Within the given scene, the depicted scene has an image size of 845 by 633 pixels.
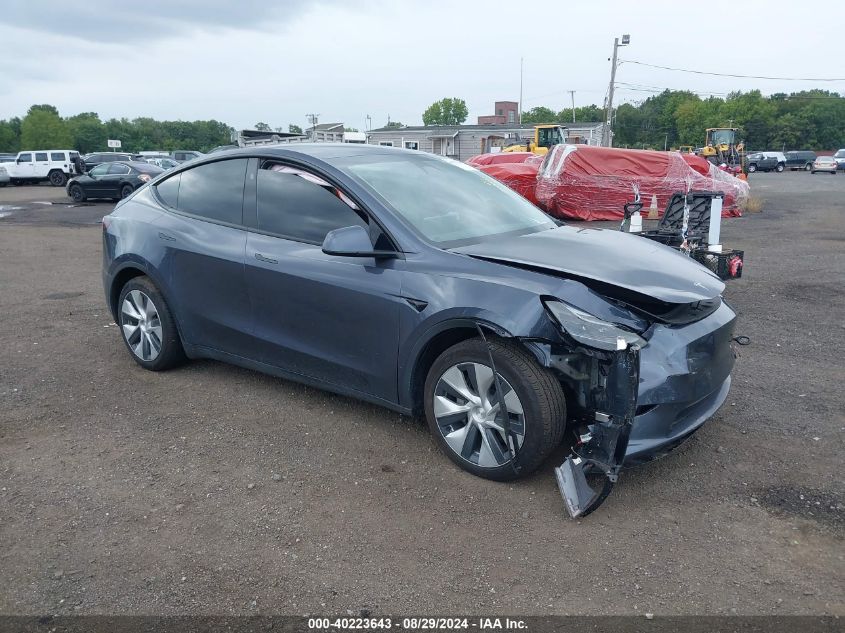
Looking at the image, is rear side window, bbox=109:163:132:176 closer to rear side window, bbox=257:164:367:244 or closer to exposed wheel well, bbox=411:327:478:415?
rear side window, bbox=257:164:367:244

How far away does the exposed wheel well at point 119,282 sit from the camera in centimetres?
505

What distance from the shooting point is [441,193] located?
Result: 4.20m

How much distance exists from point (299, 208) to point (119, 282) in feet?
6.28

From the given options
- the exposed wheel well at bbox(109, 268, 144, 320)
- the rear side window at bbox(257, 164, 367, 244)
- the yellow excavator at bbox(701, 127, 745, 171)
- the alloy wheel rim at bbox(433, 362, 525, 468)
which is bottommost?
the alloy wheel rim at bbox(433, 362, 525, 468)

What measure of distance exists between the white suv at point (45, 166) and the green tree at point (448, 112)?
91298mm

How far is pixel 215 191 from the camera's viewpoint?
462 centimetres

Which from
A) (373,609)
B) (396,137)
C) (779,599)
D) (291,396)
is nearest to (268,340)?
(291,396)

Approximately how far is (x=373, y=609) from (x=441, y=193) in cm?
252

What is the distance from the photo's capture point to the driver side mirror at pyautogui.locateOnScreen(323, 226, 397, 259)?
358cm

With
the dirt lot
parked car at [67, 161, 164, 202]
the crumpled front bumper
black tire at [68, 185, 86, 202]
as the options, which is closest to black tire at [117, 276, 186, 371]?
the dirt lot

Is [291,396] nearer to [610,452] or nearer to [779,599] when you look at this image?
[610,452]

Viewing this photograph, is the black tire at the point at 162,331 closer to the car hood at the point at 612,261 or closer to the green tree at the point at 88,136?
the car hood at the point at 612,261

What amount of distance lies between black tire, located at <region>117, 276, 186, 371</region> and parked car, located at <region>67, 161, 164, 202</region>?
19.5m

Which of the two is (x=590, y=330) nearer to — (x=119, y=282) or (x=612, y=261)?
(x=612, y=261)
